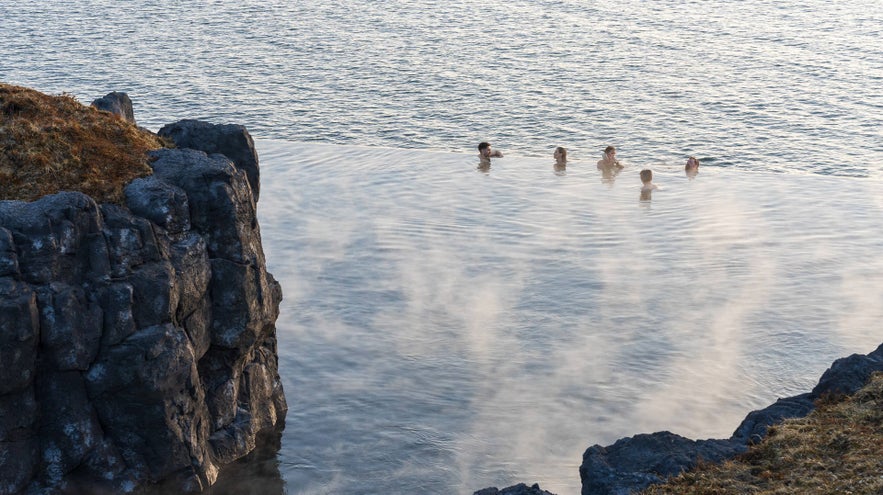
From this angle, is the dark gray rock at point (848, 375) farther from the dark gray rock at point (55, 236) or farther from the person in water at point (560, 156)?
the person in water at point (560, 156)

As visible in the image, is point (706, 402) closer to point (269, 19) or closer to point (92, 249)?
point (92, 249)

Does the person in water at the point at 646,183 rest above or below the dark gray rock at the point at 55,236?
below

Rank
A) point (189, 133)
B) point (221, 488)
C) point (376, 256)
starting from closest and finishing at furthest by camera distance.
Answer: point (221, 488), point (189, 133), point (376, 256)

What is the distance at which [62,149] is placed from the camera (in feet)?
66.9

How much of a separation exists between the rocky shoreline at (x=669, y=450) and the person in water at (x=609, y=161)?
23.2 m

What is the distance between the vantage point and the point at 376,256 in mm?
33719

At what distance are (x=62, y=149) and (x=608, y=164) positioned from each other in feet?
88.3

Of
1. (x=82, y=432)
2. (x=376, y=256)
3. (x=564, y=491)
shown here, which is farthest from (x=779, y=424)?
(x=376, y=256)

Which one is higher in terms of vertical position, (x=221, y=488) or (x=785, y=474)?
(x=785, y=474)

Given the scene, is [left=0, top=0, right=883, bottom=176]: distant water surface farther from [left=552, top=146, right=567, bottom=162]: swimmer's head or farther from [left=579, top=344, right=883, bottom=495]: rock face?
[left=579, top=344, right=883, bottom=495]: rock face

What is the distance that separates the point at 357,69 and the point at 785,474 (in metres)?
48.3

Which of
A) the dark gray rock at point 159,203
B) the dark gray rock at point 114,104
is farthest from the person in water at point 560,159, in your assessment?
the dark gray rock at point 159,203

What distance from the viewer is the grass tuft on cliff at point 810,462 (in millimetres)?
15586

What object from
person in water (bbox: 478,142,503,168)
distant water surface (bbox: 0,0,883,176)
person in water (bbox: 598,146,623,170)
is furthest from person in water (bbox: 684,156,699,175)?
person in water (bbox: 478,142,503,168)
